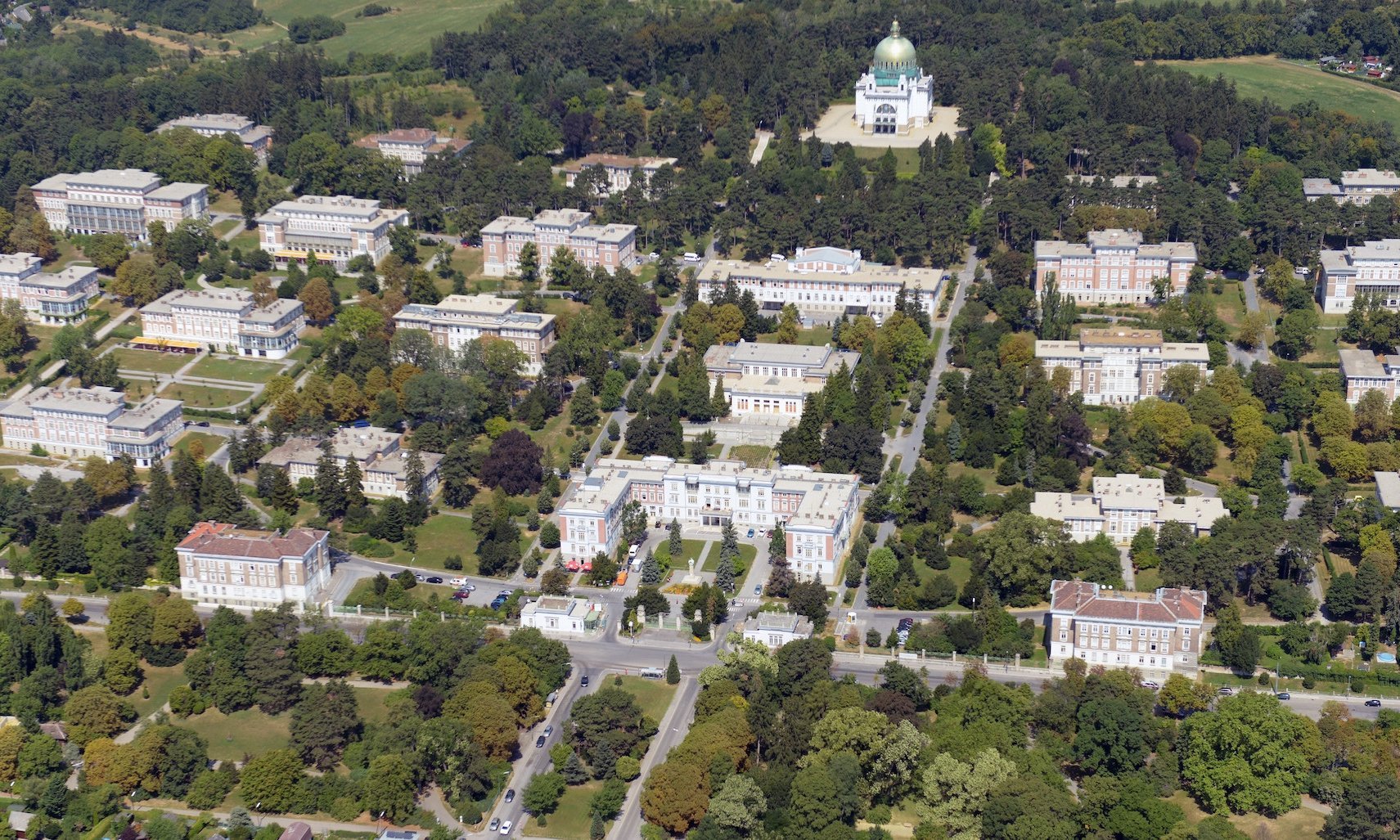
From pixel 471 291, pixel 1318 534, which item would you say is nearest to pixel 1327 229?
pixel 1318 534

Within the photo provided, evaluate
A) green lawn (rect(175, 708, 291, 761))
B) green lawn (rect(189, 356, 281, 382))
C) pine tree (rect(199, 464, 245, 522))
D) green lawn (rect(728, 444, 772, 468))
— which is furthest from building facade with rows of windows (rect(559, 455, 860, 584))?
green lawn (rect(189, 356, 281, 382))

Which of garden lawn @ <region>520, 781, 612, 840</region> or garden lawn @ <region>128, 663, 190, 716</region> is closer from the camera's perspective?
garden lawn @ <region>520, 781, 612, 840</region>

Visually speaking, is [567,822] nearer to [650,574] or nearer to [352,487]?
[650,574]

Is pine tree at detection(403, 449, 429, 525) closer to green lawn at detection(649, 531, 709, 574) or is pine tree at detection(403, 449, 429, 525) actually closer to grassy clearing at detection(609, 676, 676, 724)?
green lawn at detection(649, 531, 709, 574)

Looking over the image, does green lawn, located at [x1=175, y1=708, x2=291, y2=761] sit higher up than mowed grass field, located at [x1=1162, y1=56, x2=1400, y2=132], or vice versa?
mowed grass field, located at [x1=1162, y1=56, x2=1400, y2=132]

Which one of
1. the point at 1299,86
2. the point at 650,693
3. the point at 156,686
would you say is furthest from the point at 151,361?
the point at 1299,86

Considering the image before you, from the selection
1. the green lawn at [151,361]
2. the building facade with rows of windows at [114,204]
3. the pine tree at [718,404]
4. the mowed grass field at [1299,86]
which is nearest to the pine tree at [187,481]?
the green lawn at [151,361]
